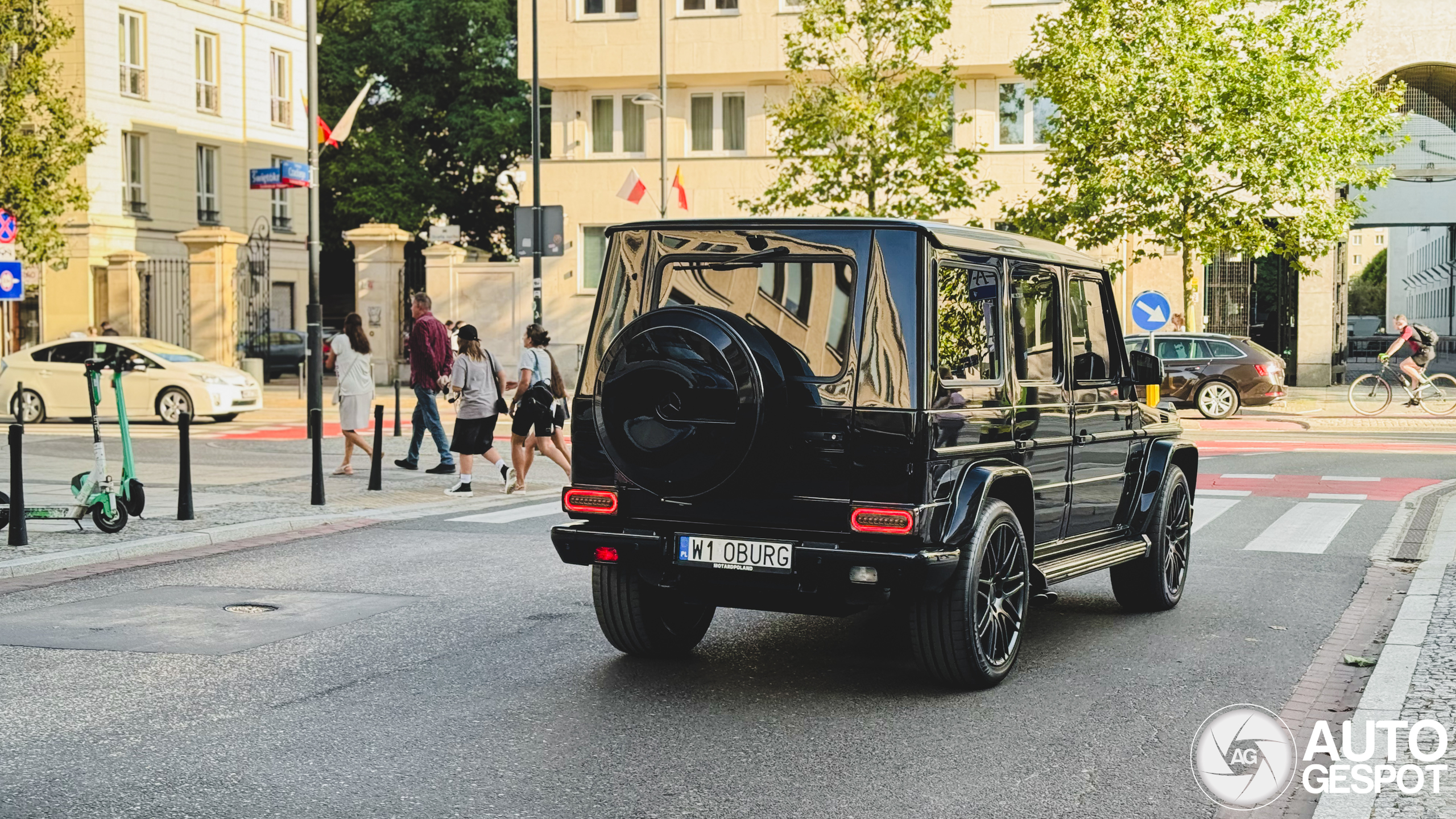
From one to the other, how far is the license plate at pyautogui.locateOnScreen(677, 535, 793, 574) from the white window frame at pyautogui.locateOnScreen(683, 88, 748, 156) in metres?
32.3

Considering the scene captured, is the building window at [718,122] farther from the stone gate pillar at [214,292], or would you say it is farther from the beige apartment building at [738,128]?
the stone gate pillar at [214,292]

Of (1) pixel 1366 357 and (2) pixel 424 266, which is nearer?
(2) pixel 424 266

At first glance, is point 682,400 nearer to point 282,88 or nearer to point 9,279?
point 9,279

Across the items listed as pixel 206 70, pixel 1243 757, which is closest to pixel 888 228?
pixel 1243 757

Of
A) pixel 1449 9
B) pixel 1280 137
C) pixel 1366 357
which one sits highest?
pixel 1449 9

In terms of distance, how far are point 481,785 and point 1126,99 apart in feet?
87.2

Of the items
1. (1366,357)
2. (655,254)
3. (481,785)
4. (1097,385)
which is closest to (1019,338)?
(1097,385)

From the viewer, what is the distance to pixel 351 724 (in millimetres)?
6180

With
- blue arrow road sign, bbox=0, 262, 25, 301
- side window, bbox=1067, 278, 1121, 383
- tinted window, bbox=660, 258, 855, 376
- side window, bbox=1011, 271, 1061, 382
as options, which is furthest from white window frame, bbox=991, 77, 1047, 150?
tinted window, bbox=660, 258, 855, 376

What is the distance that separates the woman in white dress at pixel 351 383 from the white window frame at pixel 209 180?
34567 millimetres

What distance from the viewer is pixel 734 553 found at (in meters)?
6.68

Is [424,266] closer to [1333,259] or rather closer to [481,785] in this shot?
[1333,259]

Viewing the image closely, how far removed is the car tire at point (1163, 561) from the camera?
28.9 ft

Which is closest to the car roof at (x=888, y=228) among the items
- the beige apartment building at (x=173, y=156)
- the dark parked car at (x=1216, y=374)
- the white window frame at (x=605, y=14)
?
the dark parked car at (x=1216, y=374)
